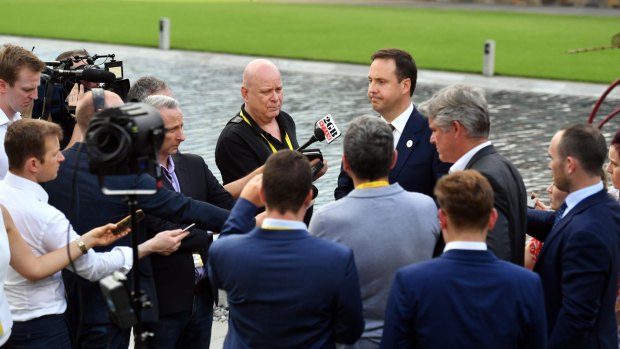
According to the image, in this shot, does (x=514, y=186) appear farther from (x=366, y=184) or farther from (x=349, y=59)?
(x=349, y=59)

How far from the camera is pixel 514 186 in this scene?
17.8 feet

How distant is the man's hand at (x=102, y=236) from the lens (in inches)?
213

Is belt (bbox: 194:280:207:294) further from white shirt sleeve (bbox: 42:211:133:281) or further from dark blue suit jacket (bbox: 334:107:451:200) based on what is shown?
dark blue suit jacket (bbox: 334:107:451:200)

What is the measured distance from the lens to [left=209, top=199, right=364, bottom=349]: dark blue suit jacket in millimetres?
4633

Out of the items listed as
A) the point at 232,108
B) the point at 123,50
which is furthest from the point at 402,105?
the point at 123,50

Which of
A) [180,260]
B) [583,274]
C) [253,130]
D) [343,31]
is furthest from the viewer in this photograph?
[343,31]

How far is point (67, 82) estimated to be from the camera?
25.0 feet

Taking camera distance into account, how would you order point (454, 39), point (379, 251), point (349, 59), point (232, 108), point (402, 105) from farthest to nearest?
point (454, 39)
point (349, 59)
point (232, 108)
point (402, 105)
point (379, 251)

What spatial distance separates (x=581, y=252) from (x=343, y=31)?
30569mm

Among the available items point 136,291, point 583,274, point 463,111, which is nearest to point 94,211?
point 136,291

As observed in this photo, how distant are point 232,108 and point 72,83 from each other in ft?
40.6

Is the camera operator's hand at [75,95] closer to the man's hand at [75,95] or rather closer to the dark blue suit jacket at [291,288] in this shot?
→ the man's hand at [75,95]

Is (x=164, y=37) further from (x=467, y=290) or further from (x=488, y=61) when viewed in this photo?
(x=467, y=290)

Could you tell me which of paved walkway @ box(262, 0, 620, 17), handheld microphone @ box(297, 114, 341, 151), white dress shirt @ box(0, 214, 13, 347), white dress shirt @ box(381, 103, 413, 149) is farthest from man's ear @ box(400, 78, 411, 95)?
paved walkway @ box(262, 0, 620, 17)
